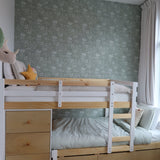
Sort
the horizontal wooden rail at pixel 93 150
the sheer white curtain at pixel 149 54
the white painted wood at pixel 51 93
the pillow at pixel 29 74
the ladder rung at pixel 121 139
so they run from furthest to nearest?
the sheer white curtain at pixel 149 54, the pillow at pixel 29 74, the ladder rung at pixel 121 139, the horizontal wooden rail at pixel 93 150, the white painted wood at pixel 51 93

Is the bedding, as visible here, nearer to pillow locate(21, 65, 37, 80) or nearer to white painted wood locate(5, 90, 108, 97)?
white painted wood locate(5, 90, 108, 97)

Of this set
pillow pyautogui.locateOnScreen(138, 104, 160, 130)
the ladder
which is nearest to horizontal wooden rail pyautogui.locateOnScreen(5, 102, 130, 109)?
the ladder

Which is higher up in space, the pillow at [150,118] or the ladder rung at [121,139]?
the pillow at [150,118]

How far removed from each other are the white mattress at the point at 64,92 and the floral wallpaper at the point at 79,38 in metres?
1.20

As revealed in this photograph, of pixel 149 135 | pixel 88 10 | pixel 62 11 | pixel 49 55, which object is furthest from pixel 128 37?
pixel 149 135

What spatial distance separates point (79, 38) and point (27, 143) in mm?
2047

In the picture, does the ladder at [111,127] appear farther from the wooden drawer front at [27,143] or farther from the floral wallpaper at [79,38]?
the floral wallpaper at [79,38]

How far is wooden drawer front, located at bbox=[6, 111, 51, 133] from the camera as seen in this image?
1.57 m

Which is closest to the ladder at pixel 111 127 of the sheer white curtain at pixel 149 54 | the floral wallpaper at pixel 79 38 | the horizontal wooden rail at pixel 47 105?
the horizontal wooden rail at pixel 47 105

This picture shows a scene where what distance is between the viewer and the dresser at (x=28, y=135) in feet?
5.18

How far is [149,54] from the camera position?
276 cm

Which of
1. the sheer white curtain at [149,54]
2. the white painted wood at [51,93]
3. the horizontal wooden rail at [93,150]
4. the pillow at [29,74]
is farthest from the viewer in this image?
the sheer white curtain at [149,54]

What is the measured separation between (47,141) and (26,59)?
163 centimetres

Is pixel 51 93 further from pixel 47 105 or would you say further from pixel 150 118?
pixel 150 118
